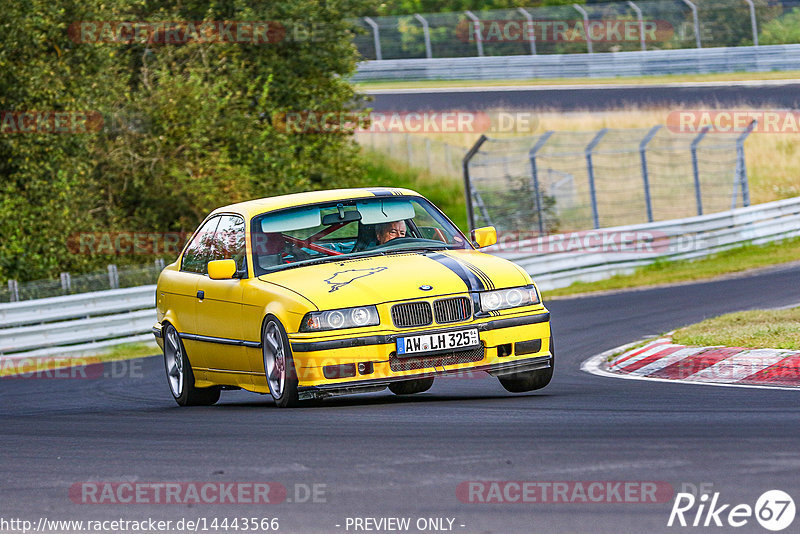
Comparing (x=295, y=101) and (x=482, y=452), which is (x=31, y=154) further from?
(x=482, y=452)

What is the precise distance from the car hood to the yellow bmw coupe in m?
0.01

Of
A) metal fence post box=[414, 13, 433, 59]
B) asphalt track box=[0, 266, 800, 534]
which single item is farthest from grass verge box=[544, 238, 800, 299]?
metal fence post box=[414, 13, 433, 59]

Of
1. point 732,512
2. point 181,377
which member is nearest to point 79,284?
point 181,377

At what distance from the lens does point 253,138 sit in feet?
93.3

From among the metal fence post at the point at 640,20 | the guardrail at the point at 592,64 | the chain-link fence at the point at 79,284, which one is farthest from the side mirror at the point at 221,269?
the metal fence post at the point at 640,20

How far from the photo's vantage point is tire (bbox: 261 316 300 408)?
841 cm

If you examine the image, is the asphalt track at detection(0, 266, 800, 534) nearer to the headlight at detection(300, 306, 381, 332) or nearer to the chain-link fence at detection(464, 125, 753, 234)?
the headlight at detection(300, 306, 381, 332)

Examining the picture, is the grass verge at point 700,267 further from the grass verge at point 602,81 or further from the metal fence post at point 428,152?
the metal fence post at point 428,152

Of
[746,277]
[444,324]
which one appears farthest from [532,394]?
[746,277]

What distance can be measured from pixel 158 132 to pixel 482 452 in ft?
71.1

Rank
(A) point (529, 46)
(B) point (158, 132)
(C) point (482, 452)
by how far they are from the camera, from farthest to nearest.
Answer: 1. (A) point (529, 46)
2. (B) point (158, 132)
3. (C) point (482, 452)

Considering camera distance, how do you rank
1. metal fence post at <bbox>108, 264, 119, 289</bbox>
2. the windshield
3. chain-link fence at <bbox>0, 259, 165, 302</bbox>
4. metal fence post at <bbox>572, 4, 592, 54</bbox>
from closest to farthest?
the windshield, chain-link fence at <bbox>0, 259, 165, 302</bbox>, metal fence post at <bbox>108, 264, 119, 289</bbox>, metal fence post at <bbox>572, 4, 592, 54</bbox>

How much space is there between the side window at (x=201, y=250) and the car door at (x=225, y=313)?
0.13 m

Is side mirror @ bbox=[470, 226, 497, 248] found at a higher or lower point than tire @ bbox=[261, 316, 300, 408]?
higher
